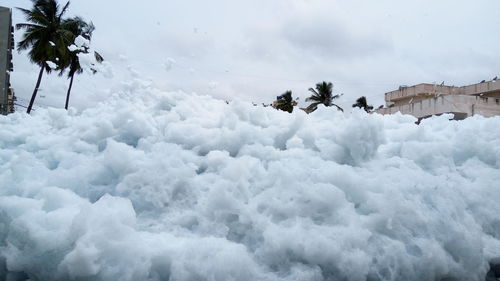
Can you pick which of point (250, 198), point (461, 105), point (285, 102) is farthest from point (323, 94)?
point (250, 198)

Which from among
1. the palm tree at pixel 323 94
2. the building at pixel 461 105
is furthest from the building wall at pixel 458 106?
the palm tree at pixel 323 94

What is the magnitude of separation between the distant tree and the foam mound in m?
28.6

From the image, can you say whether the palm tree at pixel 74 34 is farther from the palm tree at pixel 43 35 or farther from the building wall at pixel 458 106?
the building wall at pixel 458 106

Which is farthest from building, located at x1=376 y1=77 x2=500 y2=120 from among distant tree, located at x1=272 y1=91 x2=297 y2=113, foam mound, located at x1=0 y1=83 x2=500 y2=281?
foam mound, located at x1=0 y1=83 x2=500 y2=281

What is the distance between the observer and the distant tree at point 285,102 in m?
34.6

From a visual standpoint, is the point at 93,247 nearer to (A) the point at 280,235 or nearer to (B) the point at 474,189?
(A) the point at 280,235

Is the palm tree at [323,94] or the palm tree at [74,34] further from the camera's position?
the palm tree at [323,94]

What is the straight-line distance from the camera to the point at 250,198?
4207 millimetres

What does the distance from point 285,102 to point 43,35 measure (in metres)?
19.1

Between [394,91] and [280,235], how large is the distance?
99.6ft

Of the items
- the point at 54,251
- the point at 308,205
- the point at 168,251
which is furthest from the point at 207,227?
the point at 54,251

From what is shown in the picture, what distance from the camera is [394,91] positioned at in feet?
104

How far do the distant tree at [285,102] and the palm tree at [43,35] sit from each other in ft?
58.1

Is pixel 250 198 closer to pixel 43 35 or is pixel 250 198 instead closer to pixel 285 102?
pixel 43 35
